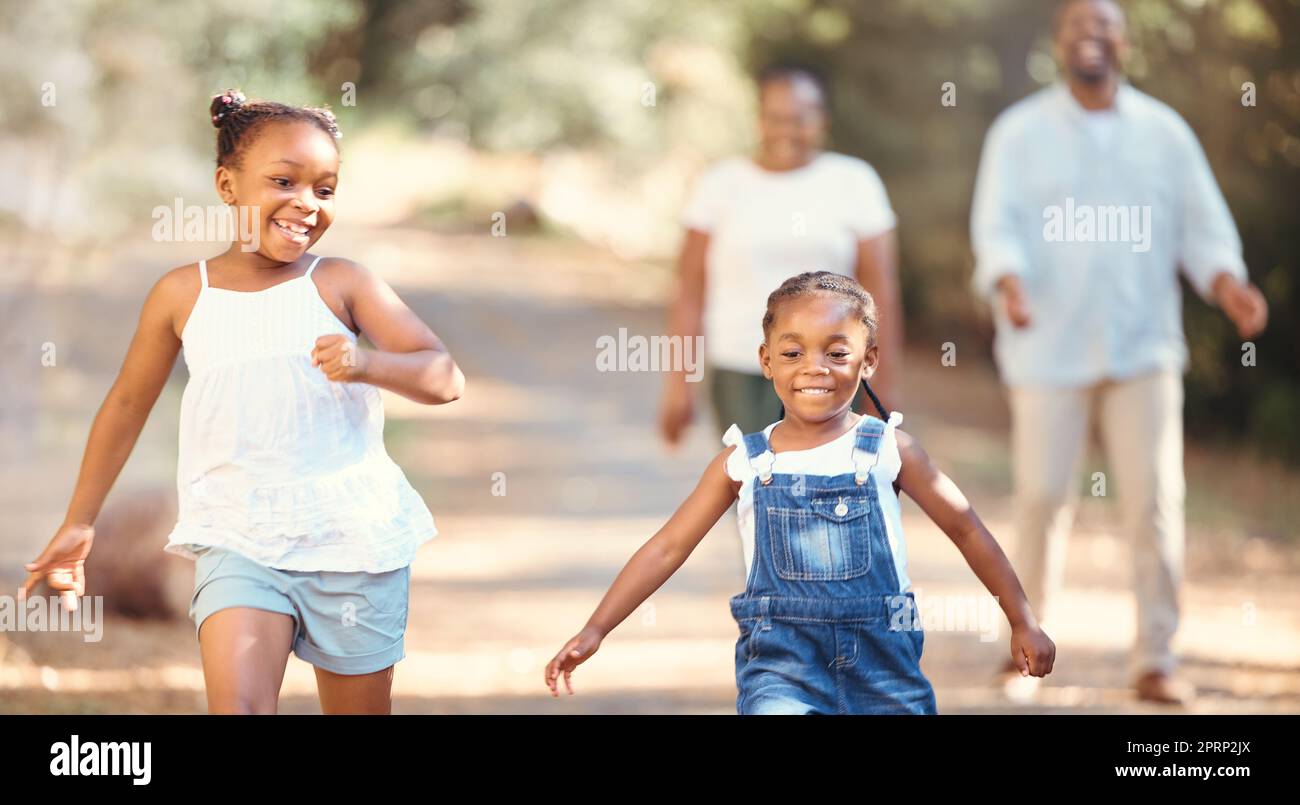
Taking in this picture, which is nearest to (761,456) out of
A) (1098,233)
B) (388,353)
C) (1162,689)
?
(388,353)

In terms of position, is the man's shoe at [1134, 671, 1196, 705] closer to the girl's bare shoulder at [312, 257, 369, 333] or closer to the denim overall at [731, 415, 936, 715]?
the denim overall at [731, 415, 936, 715]

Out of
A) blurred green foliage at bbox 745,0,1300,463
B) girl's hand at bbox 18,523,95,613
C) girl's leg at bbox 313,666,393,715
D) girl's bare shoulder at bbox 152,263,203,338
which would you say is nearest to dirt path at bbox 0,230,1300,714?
blurred green foliage at bbox 745,0,1300,463

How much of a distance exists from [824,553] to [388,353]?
94 centimetres

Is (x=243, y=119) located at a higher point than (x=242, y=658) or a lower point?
higher

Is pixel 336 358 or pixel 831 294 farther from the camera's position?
pixel 831 294

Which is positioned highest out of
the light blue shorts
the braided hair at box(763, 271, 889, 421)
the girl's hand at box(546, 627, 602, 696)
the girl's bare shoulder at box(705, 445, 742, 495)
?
the braided hair at box(763, 271, 889, 421)

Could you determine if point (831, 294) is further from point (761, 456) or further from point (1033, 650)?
point (1033, 650)

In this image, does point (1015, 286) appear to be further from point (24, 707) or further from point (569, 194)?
point (569, 194)

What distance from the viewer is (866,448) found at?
3295 millimetres

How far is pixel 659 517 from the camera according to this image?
10.4m

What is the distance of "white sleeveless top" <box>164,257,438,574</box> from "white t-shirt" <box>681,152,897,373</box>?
1937 millimetres

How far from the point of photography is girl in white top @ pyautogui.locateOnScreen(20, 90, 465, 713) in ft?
10.6

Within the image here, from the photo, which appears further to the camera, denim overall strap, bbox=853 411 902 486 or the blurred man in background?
the blurred man in background
